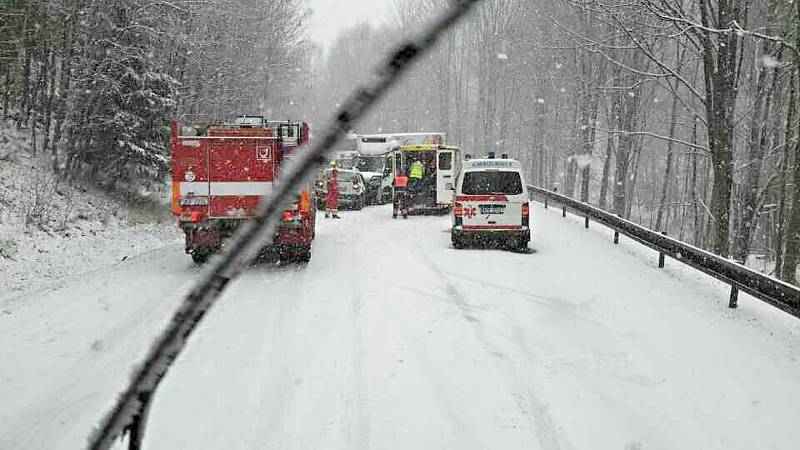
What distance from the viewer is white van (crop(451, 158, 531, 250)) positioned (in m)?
15.1

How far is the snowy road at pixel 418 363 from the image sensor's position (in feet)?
17.8

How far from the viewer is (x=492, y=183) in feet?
50.4

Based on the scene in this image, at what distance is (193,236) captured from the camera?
12.3m

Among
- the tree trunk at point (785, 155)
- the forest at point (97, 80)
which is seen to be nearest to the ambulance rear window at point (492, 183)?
the tree trunk at point (785, 155)

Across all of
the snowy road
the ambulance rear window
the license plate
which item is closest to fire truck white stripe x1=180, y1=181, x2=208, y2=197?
the snowy road

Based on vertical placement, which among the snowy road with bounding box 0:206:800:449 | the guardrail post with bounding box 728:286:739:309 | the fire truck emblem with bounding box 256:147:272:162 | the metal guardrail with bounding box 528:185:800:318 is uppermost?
the fire truck emblem with bounding box 256:147:272:162

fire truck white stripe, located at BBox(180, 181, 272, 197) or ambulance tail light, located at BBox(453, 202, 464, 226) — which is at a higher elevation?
fire truck white stripe, located at BBox(180, 181, 272, 197)

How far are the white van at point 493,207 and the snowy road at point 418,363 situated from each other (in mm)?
2994

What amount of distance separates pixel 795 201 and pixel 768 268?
1462 centimetres

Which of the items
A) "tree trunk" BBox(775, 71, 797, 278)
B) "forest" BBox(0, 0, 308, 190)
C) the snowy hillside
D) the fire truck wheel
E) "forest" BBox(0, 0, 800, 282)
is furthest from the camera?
"tree trunk" BBox(775, 71, 797, 278)

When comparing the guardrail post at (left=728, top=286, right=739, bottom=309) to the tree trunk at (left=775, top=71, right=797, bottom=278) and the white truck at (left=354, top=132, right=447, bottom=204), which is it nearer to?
the tree trunk at (left=775, top=71, right=797, bottom=278)

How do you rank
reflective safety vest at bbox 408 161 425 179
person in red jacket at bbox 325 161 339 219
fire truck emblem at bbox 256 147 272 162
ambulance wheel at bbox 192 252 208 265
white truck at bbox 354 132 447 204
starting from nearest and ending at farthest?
1. fire truck emblem at bbox 256 147 272 162
2. ambulance wheel at bbox 192 252 208 265
3. person in red jacket at bbox 325 161 339 219
4. reflective safety vest at bbox 408 161 425 179
5. white truck at bbox 354 132 447 204

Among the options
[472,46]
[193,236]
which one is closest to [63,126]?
[193,236]

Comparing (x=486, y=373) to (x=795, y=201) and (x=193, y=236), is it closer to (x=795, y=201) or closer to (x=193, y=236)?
(x=193, y=236)
